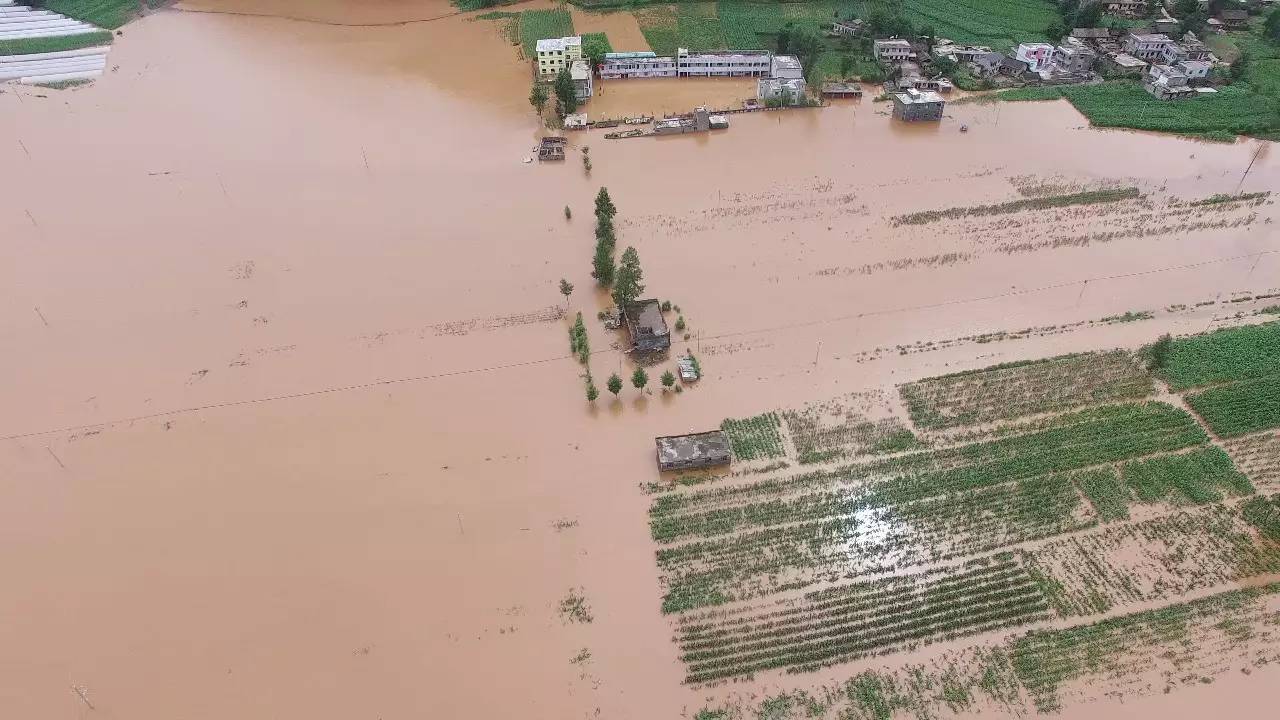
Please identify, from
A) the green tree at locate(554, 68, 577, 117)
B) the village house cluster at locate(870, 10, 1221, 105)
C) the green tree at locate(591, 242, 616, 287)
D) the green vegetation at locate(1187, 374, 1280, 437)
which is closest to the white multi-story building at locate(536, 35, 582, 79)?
the green tree at locate(554, 68, 577, 117)

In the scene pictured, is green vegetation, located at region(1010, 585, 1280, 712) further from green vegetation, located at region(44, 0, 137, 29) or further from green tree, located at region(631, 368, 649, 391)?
green vegetation, located at region(44, 0, 137, 29)

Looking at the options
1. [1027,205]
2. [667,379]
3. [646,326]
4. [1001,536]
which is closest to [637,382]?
[667,379]

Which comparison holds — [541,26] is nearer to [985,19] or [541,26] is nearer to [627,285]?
[985,19]

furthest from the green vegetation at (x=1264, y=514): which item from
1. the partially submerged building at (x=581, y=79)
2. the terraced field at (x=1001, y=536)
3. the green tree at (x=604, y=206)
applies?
the partially submerged building at (x=581, y=79)

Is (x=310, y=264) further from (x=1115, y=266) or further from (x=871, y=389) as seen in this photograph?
(x=1115, y=266)

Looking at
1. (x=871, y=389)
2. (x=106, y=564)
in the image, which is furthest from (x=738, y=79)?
(x=106, y=564)

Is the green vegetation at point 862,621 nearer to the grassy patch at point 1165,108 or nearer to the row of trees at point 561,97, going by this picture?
the row of trees at point 561,97
